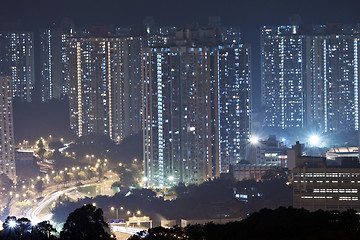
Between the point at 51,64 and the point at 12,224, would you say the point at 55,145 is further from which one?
the point at 12,224

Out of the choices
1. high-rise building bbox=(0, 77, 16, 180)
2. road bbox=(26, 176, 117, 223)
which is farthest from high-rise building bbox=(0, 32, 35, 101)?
road bbox=(26, 176, 117, 223)

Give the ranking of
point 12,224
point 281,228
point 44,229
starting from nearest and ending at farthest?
point 281,228 < point 44,229 < point 12,224

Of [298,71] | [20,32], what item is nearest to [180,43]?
[298,71]

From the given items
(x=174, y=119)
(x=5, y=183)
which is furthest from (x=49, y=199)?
(x=174, y=119)

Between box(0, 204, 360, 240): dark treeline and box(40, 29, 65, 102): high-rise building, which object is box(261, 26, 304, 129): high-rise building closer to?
box(40, 29, 65, 102): high-rise building

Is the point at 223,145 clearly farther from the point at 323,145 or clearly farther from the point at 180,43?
the point at 323,145

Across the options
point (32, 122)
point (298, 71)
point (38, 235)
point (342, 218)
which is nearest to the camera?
point (342, 218)

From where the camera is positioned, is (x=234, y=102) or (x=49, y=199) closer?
(x=49, y=199)
